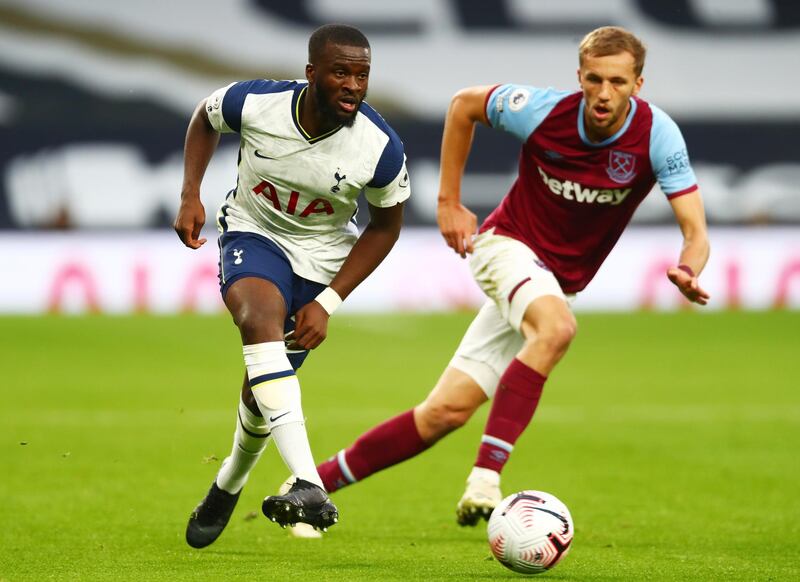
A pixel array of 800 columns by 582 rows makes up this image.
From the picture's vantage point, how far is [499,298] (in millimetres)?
6012

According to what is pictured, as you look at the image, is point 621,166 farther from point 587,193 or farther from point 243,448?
point 243,448

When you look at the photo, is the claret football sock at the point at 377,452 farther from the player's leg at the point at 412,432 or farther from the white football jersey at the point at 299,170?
the white football jersey at the point at 299,170

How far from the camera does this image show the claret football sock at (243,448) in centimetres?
562

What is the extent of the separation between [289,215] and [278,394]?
0.85 m

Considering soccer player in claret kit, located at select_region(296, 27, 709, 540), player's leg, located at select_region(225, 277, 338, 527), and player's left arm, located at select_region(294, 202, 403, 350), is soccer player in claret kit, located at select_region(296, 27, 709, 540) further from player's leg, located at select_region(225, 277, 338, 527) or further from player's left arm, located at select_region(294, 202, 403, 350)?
player's leg, located at select_region(225, 277, 338, 527)

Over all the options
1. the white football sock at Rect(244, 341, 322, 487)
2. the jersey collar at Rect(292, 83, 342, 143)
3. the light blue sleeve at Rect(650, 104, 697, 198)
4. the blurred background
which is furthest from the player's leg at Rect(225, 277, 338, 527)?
the blurred background

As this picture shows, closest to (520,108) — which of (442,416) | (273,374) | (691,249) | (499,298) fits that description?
(499,298)

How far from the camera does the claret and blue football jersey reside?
19.4ft

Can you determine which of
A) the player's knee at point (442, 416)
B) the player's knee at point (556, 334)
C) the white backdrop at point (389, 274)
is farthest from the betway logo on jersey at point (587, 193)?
the white backdrop at point (389, 274)

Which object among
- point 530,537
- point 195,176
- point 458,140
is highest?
point 458,140

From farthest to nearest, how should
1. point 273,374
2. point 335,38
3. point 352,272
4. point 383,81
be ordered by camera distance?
point 383,81 → point 352,272 → point 335,38 → point 273,374

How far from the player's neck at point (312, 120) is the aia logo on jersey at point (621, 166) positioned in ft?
4.27

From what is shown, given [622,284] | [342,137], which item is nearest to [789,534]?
[342,137]

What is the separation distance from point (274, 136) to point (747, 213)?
2224 centimetres
